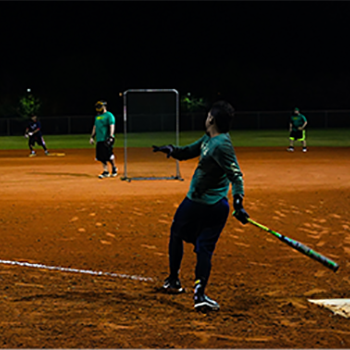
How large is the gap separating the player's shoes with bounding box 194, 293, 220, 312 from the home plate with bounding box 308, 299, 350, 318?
108 cm

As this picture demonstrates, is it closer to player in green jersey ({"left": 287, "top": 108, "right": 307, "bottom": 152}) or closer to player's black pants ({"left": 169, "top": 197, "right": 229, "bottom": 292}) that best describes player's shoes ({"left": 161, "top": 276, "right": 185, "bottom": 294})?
player's black pants ({"left": 169, "top": 197, "right": 229, "bottom": 292})

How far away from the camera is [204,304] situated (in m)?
5.46

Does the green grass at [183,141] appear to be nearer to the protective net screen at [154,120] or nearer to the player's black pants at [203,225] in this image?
the protective net screen at [154,120]

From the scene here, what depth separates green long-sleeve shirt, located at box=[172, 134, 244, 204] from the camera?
537 cm

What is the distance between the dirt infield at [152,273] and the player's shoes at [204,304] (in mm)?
94

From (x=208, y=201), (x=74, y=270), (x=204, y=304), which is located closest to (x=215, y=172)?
(x=208, y=201)

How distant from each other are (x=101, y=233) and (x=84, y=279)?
8.61 ft

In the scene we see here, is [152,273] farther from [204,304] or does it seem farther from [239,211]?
[239,211]

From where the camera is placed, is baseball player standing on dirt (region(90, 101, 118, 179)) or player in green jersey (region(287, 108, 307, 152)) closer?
baseball player standing on dirt (region(90, 101, 118, 179))

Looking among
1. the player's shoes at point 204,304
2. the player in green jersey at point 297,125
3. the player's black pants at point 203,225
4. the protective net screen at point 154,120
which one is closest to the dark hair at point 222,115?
the player's black pants at point 203,225

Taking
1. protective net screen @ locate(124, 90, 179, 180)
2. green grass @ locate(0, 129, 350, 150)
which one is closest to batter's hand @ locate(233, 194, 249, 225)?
protective net screen @ locate(124, 90, 179, 180)

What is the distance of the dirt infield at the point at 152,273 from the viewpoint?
15.9 ft

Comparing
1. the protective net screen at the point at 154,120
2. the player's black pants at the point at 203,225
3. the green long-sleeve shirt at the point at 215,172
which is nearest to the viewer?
the green long-sleeve shirt at the point at 215,172

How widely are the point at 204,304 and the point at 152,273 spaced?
1.70 meters
